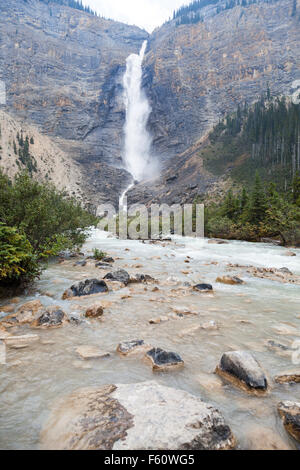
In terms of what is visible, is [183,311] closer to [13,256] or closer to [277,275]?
[13,256]

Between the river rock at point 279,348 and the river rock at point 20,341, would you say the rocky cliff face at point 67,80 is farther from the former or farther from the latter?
the river rock at point 279,348

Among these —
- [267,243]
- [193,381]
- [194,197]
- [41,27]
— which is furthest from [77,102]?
[193,381]

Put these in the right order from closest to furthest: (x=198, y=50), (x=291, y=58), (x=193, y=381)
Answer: (x=193, y=381), (x=291, y=58), (x=198, y=50)

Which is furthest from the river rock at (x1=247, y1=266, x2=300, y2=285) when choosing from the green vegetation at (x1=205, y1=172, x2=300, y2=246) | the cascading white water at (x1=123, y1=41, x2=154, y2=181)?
the cascading white water at (x1=123, y1=41, x2=154, y2=181)

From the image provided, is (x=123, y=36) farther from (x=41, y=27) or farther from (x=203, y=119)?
(x=203, y=119)

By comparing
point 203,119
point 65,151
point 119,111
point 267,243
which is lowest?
point 267,243

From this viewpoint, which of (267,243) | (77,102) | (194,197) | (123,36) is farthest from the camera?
(123,36)

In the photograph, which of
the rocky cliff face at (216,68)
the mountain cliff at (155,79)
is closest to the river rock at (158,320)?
the mountain cliff at (155,79)

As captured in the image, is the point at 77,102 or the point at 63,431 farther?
the point at 77,102

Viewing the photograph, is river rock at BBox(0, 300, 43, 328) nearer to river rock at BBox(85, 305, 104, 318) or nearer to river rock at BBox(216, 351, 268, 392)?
river rock at BBox(85, 305, 104, 318)
